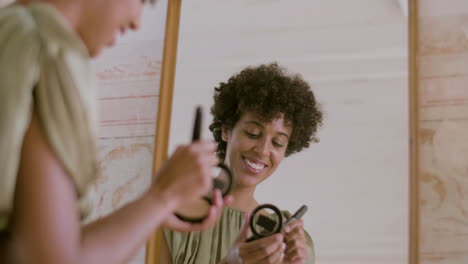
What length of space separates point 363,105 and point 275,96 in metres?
0.20

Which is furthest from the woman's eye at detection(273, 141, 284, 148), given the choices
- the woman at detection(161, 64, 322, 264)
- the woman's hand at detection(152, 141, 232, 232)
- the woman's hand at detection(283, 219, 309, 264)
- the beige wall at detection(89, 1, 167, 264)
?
the woman's hand at detection(152, 141, 232, 232)

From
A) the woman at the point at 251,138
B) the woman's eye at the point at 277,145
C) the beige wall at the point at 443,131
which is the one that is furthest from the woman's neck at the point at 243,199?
the beige wall at the point at 443,131

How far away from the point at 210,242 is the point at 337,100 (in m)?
0.44

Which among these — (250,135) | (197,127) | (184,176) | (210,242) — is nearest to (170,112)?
(250,135)

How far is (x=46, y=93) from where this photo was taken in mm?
503

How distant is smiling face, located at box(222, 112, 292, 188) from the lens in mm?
1460

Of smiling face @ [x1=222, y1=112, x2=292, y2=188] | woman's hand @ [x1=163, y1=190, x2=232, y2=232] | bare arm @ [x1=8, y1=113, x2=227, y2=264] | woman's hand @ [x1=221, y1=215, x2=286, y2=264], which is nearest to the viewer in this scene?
bare arm @ [x1=8, y1=113, x2=227, y2=264]

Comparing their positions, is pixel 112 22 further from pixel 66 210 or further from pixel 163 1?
pixel 163 1

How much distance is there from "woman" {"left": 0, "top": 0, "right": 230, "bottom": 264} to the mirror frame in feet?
3.02

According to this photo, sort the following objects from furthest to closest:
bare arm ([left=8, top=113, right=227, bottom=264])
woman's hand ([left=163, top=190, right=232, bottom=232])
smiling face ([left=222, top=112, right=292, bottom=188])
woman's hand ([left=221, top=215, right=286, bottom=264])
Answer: smiling face ([left=222, top=112, right=292, bottom=188]) → woman's hand ([left=221, top=215, right=286, bottom=264]) → woman's hand ([left=163, top=190, right=232, bottom=232]) → bare arm ([left=8, top=113, right=227, bottom=264])

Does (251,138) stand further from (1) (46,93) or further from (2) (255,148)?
(1) (46,93)

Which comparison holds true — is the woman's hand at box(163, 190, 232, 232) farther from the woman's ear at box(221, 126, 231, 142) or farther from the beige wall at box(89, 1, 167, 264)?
the beige wall at box(89, 1, 167, 264)

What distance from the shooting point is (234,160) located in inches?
58.1

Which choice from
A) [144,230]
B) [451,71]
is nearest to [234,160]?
[451,71]
